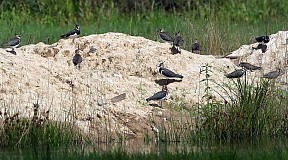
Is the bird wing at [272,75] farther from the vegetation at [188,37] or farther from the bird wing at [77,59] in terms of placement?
the bird wing at [77,59]

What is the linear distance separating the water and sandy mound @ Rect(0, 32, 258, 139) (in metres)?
→ 1.42

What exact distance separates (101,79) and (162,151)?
498 cm

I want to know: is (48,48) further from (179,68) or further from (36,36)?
(36,36)

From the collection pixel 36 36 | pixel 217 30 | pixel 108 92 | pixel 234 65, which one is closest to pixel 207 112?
pixel 108 92

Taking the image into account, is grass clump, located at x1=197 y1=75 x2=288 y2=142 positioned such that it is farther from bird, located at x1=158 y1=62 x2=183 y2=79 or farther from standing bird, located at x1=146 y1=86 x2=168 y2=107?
bird, located at x1=158 y1=62 x2=183 y2=79

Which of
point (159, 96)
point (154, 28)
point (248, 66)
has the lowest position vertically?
point (159, 96)

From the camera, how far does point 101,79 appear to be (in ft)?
56.7

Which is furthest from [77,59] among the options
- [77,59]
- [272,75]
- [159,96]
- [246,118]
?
[246,118]

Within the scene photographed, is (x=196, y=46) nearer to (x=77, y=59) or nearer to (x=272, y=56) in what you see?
(x=272, y=56)

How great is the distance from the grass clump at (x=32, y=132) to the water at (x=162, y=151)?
0.31m

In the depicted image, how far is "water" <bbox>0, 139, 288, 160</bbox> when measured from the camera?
1118 cm

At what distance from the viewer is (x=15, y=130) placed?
46.4ft

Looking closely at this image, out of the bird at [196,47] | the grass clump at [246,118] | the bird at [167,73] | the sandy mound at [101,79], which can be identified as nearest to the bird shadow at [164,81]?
the sandy mound at [101,79]

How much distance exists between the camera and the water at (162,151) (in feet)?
36.7
